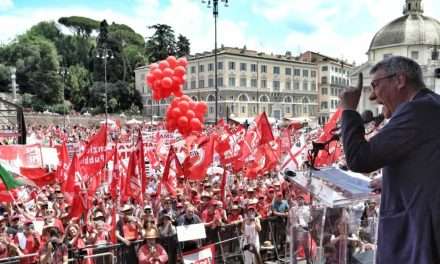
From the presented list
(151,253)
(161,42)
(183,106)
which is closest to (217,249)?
(151,253)

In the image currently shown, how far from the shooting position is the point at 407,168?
2.16 meters

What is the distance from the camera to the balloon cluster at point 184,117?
2095 centimetres

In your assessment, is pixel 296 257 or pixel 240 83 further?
pixel 240 83

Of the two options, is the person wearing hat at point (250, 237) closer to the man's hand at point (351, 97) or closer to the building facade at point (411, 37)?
the man's hand at point (351, 97)

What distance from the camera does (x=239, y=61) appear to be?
9256 cm

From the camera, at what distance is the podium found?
111 inches

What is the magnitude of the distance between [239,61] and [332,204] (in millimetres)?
90728

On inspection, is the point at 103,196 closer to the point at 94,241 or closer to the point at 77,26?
the point at 94,241

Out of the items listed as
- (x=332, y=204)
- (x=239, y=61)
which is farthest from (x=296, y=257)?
(x=239, y=61)

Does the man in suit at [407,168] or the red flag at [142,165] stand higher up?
the man in suit at [407,168]

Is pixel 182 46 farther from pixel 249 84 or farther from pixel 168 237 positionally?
pixel 168 237

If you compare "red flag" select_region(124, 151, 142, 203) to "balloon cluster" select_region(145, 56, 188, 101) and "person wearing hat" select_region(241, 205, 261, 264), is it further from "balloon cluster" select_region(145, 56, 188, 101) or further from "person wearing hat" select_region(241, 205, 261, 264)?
"balloon cluster" select_region(145, 56, 188, 101)

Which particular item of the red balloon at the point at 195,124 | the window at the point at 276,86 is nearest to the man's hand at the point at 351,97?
the red balloon at the point at 195,124

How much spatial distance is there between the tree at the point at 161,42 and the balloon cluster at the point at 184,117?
83.3 metres
